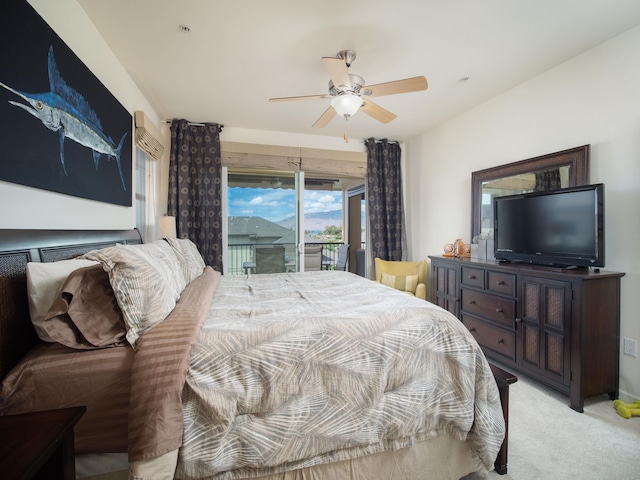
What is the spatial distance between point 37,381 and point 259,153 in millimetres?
3397

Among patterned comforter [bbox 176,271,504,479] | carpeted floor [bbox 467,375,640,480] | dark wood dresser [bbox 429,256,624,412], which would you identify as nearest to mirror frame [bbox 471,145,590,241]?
dark wood dresser [bbox 429,256,624,412]

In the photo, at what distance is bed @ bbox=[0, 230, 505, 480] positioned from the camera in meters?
0.99

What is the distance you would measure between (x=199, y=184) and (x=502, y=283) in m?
3.58

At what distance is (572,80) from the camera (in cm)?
236

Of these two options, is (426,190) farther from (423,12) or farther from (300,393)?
(300,393)

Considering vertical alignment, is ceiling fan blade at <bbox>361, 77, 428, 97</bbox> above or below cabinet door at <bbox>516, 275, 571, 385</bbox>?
above

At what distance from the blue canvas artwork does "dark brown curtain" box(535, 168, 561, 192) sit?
3.51 m

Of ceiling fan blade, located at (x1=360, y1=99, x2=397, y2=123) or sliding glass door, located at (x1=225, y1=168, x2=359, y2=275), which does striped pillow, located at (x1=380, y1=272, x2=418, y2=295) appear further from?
ceiling fan blade, located at (x1=360, y1=99, x2=397, y2=123)

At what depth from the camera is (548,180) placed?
2525mm

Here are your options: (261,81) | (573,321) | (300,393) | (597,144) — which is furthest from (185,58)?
(573,321)

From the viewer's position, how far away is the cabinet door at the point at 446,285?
302 centimetres

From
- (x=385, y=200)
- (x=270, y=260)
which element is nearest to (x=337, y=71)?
(x=385, y=200)

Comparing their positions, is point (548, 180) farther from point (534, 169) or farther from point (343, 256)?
point (343, 256)

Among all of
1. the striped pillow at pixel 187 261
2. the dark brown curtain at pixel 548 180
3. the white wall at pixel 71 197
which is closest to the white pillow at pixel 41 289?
the white wall at pixel 71 197
